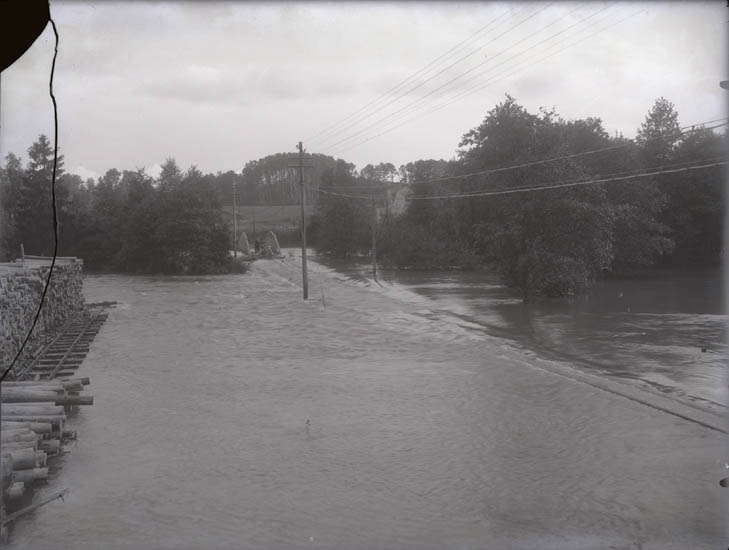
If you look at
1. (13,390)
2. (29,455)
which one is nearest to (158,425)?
(13,390)

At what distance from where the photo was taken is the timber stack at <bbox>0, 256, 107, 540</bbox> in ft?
27.7

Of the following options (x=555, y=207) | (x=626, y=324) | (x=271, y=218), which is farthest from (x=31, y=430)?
(x=271, y=218)

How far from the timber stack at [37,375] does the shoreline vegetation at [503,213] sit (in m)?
9.25

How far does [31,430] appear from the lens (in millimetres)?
9344

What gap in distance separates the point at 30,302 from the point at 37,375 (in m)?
4.48

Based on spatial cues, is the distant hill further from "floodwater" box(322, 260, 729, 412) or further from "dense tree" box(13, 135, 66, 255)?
"floodwater" box(322, 260, 729, 412)

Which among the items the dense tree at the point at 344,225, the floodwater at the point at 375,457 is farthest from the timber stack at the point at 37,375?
the dense tree at the point at 344,225

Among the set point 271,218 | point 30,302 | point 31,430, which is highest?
point 271,218

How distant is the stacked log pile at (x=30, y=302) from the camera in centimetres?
1589

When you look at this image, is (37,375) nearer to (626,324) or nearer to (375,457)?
(375,457)

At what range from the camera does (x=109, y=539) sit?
→ 284 inches

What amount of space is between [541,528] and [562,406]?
5.72 m

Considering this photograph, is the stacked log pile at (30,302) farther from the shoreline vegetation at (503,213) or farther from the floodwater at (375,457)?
the shoreline vegetation at (503,213)

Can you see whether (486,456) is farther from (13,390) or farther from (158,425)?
(13,390)
